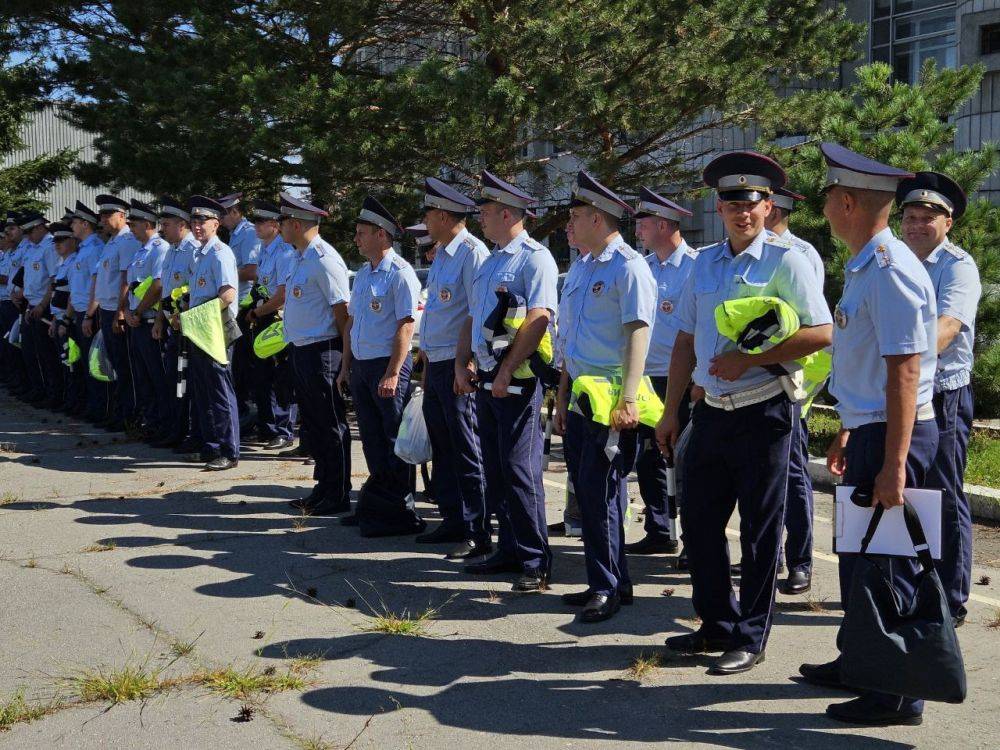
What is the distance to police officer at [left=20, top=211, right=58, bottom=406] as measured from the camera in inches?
551

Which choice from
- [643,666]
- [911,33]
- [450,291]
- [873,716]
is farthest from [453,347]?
[911,33]

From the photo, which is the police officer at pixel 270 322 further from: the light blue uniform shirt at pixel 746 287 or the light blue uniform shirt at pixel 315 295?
the light blue uniform shirt at pixel 746 287

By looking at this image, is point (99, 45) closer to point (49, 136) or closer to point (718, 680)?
point (718, 680)

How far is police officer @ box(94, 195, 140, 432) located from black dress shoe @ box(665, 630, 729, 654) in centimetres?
817

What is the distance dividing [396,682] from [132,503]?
170 inches

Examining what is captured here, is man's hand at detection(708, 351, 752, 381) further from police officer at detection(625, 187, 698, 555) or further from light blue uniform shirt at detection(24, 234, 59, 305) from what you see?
light blue uniform shirt at detection(24, 234, 59, 305)

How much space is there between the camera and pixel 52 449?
1087cm

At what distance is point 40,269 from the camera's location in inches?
555

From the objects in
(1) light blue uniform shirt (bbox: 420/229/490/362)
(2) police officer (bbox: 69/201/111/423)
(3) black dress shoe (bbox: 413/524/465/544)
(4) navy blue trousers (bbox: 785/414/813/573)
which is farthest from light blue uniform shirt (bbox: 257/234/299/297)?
(4) navy blue trousers (bbox: 785/414/813/573)

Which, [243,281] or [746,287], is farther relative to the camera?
[243,281]

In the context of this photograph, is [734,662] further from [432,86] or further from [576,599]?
[432,86]

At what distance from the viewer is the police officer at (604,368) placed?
5168mm

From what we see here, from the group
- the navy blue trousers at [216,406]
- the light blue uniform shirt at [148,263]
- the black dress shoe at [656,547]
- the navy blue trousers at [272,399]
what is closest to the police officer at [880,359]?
the black dress shoe at [656,547]

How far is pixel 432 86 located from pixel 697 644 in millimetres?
7476
